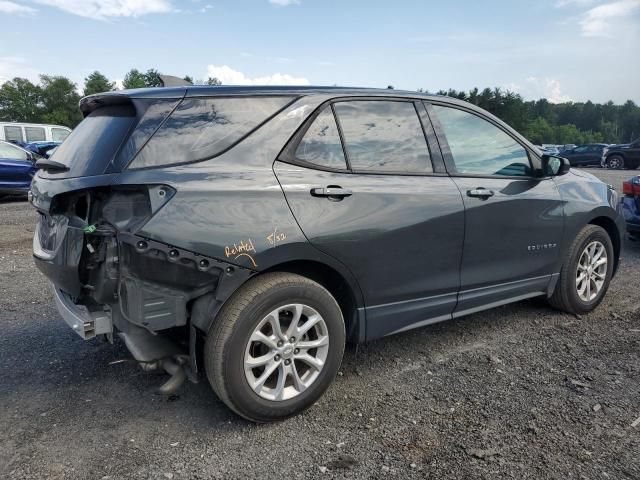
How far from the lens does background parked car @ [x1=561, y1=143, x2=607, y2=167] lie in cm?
2784

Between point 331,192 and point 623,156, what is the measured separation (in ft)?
89.7

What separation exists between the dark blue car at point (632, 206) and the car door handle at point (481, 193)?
4.15m

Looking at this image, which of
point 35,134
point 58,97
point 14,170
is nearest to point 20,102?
point 58,97

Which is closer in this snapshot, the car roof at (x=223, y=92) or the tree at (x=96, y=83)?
the car roof at (x=223, y=92)

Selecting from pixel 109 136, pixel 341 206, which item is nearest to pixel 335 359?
pixel 341 206

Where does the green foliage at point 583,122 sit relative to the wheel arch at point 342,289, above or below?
above

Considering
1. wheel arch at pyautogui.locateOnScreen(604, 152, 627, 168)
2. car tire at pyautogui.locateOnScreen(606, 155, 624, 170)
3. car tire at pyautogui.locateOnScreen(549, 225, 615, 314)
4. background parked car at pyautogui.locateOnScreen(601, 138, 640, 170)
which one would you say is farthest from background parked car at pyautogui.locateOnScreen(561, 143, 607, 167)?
car tire at pyautogui.locateOnScreen(549, 225, 615, 314)

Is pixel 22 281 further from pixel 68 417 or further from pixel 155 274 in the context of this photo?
pixel 155 274

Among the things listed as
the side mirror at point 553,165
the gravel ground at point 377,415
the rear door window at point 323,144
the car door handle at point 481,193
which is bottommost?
the gravel ground at point 377,415

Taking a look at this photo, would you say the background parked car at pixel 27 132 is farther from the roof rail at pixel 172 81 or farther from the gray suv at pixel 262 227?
the gray suv at pixel 262 227

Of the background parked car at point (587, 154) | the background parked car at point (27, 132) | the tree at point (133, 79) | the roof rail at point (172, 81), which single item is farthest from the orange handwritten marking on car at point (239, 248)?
the tree at point (133, 79)

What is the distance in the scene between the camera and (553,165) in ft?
13.2

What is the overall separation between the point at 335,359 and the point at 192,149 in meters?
1.38

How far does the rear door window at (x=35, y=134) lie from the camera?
63.5 feet
